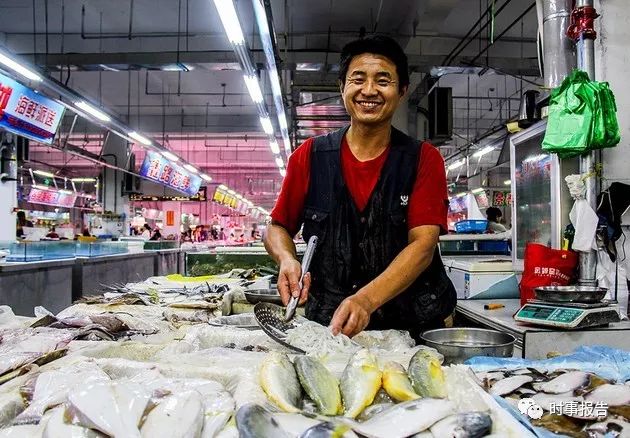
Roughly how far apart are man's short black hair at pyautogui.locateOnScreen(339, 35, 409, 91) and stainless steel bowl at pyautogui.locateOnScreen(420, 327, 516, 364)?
120 centimetres

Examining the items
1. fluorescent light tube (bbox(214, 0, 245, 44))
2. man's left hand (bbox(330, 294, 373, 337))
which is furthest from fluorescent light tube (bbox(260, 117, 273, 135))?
man's left hand (bbox(330, 294, 373, 337))

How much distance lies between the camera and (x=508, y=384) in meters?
1.66

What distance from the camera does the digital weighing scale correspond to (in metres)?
2.80

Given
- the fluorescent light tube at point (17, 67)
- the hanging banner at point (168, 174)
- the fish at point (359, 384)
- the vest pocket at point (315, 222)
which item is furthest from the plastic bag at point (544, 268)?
the hanging banner at point (168, 174)

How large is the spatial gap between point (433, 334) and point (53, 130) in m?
10.7

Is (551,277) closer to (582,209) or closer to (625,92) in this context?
(582,209)

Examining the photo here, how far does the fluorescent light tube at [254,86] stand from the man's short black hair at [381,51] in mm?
5614

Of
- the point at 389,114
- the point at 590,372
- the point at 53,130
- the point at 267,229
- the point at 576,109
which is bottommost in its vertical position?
the point at 590,372

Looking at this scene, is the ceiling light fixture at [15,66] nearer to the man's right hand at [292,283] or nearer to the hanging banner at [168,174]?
the man's right hand at [292,283]

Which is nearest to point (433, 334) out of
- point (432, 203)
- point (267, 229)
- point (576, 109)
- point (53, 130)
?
point (432, 203)

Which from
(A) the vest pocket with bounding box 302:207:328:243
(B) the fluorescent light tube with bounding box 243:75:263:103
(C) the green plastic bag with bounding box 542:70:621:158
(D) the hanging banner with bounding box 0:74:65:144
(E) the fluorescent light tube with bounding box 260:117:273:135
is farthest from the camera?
(E) the fluorescent light tube with bounding box 260:117:273:135

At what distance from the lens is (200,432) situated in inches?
47.1

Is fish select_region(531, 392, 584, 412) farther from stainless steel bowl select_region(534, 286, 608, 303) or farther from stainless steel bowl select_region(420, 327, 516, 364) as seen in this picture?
stainless steel bowl select_region(534, 286, 608, 303)

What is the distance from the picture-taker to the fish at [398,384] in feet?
4.41
